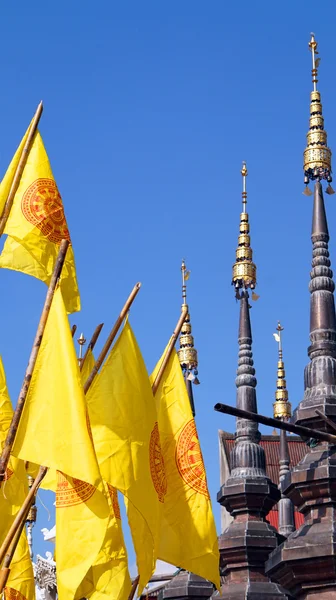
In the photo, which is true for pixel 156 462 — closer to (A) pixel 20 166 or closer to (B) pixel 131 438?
(B) pixel 131 438

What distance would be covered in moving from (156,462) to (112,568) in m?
1.78

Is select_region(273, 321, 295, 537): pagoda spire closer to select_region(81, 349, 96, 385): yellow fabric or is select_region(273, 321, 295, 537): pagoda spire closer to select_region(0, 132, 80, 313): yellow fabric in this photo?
select_region(81, 349, 96, 385): yellow fabric

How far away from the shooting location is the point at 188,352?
21484 millimetres

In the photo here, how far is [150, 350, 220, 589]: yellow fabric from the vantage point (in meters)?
14.8

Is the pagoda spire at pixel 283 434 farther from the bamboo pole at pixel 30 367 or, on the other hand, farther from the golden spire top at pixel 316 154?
the bamboo pole at pixel 30 367

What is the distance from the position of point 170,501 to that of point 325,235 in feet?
12.5

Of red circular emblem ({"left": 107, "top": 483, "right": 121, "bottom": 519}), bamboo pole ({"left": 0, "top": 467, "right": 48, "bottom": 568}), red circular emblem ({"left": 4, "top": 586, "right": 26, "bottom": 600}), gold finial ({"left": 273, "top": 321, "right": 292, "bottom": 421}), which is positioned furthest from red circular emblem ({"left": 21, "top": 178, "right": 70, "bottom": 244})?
gold finial ({"left": 273, "top": 321, "right": 292, "bottom": 421})

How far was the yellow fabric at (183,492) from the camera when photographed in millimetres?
14781

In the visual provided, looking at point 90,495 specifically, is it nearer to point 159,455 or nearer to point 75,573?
point 75,573

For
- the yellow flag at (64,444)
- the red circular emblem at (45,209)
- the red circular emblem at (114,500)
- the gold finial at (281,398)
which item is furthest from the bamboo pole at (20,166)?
the gold finial at (281,398)

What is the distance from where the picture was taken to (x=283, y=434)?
A: 22125 millimetres

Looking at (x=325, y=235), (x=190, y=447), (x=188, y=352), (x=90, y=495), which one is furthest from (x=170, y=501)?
(x=188, y=352)

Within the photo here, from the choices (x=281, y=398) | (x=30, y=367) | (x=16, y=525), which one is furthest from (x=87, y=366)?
(x=281, y=398)

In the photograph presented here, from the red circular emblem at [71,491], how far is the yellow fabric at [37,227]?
211cm
